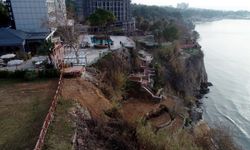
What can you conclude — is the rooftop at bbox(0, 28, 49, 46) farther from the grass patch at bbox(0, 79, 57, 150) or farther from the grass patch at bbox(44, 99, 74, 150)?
the grass patch at bbox(44, 99, 74, 150)

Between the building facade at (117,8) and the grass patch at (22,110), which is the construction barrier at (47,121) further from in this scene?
the building facade at (117,8)

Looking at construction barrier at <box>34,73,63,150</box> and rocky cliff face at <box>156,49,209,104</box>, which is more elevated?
construction barrier at <box>34,73,63,150</box>

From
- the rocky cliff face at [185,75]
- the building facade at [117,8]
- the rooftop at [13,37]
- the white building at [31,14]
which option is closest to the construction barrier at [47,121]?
the rooftop at [13,37]

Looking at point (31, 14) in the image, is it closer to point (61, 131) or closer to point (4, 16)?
point (4, 16)

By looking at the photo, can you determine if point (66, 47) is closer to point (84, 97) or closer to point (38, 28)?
point (38, 28)

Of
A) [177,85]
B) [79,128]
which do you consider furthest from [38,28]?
[79,128]

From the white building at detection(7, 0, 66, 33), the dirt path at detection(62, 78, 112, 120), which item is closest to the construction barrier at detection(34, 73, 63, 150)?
the dirt path at detection(62, 78, 112, 120)

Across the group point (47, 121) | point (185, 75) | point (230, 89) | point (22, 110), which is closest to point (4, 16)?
point (22, 110)
